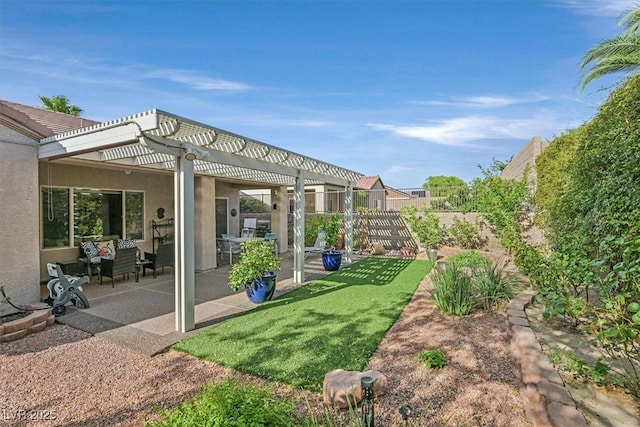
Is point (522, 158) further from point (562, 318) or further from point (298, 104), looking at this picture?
point (562, 318)

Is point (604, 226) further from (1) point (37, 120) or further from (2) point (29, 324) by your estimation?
(1) point (37, 120)

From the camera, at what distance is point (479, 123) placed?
11.0 meters

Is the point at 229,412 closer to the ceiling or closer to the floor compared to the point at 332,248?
closer to the floor

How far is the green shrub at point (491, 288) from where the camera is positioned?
5.34m

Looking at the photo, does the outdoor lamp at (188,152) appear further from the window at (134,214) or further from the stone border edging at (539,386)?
the window at (134,214)

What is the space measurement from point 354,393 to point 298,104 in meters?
A: 11.0

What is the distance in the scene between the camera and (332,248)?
10672 millimetres

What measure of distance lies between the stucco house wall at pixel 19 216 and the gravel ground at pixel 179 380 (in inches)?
57.9

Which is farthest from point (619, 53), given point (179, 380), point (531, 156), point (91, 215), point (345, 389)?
point (91, 215)

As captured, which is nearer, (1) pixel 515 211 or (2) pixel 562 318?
(2) pixel 562 318

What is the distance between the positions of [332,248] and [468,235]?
18.3ft

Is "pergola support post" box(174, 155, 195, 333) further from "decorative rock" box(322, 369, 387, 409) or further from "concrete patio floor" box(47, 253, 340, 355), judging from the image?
"decorative rock" box(322, 369, 387, 409)

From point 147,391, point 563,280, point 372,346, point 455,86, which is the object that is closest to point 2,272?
point 147,391

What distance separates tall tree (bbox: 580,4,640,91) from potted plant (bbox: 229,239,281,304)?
25.8 ft
